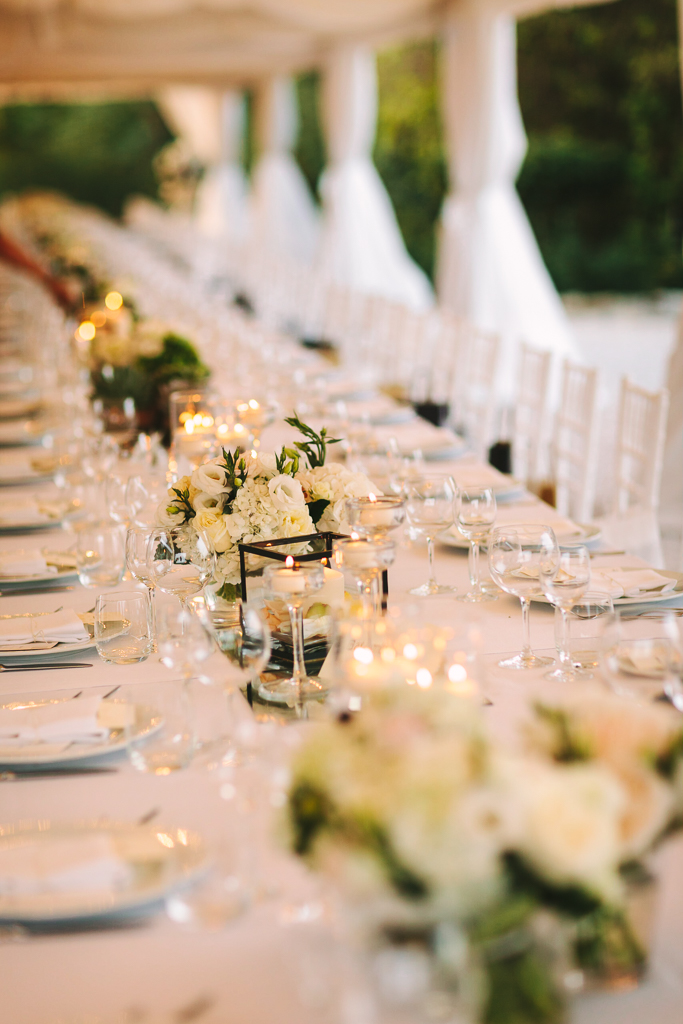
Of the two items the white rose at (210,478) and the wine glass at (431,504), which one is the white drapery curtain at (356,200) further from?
the white rose at (210,478)

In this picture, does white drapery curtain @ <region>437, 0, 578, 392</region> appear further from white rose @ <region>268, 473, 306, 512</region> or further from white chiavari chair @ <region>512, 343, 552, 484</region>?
white rose @ <region>268, 473, 306, 512</region>

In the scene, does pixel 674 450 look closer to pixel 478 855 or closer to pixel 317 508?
pixel 317 508

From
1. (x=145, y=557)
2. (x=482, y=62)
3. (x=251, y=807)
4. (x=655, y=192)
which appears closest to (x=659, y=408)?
(x=145, y=557)

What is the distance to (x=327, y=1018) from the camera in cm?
98

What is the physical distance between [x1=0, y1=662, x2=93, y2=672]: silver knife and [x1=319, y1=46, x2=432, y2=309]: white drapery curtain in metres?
9.52

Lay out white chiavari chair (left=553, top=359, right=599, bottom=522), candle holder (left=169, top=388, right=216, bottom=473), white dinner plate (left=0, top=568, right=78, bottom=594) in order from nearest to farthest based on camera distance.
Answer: white dinner plate (left=0, top=568, right=78, bottom=594)
candle holder (left=169, top=388, right=216, bottom=473)
white chiavari chair (left=553, top=359, right=599, bottom=522)

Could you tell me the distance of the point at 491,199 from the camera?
8094 mm

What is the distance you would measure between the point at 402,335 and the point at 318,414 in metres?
3.23

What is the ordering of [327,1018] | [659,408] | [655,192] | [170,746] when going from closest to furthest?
1. [327,1018]
2. [170,746]
3. [659,408]
4. [655,192]

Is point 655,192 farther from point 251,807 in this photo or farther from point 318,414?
point 251,807

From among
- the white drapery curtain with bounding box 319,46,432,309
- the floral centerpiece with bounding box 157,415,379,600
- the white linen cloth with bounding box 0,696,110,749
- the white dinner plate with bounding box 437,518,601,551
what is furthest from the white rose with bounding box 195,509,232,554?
the white drapery curtain with bounding box 319,46,432,309

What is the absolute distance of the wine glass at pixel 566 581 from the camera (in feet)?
5.53

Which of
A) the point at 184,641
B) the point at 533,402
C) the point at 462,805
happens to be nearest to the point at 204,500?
the point at 184,641

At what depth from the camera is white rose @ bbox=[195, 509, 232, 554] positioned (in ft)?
5.94
